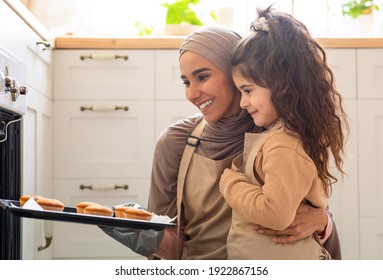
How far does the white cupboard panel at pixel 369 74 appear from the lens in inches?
106

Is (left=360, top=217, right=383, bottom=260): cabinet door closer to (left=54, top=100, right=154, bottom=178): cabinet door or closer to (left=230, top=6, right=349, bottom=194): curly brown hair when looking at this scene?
(left=54, top=100, right=154, bottom=178): cabinet door

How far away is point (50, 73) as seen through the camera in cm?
268

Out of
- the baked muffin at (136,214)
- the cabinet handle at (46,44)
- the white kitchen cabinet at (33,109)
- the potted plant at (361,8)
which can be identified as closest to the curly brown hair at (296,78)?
the baked muffin at (136,214)

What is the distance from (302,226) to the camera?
130cm

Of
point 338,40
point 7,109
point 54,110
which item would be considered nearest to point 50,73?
point 54,110

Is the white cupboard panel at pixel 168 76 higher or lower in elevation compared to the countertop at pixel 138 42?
lower

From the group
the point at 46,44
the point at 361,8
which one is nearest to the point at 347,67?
the point at 361,8

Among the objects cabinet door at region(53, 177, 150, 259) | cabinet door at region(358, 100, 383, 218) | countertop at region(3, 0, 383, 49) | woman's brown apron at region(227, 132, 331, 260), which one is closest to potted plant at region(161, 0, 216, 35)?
countertop at region(3, 0, 383, 49)

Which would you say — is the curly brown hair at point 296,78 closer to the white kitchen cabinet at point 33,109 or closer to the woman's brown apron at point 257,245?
the woman's brown apron at point 257,245

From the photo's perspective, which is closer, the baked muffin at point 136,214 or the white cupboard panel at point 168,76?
the baked muffin at point 136,214

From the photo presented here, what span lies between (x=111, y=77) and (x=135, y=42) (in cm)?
17

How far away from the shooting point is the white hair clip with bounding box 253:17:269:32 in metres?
1.37

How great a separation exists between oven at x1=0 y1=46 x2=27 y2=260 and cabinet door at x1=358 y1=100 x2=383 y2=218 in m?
1.57
